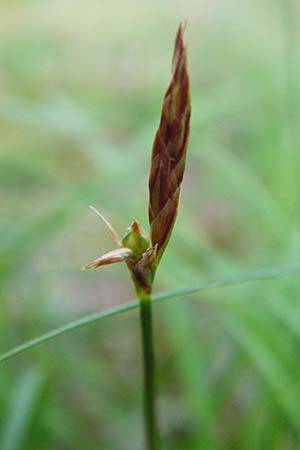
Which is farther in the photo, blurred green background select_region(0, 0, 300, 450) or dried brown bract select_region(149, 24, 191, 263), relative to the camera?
blurred green background select_region(0, 0, 300, 450)

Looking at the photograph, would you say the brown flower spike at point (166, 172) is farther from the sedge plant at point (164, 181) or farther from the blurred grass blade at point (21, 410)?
the blurred grass blade at point (21, 410)

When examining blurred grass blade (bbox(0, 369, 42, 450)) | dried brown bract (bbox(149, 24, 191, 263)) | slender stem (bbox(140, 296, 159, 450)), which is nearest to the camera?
dried brown bract (bbox(149, 24, 191, 263))

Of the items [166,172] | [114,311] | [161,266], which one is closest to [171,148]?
[166,172]

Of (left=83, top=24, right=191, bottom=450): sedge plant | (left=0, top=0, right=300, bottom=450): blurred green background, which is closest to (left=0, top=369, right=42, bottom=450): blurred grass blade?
(left=0, top=0, right=300, bottom=450): blurred green background

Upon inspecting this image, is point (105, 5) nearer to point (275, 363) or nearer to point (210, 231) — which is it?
point (210, 231)

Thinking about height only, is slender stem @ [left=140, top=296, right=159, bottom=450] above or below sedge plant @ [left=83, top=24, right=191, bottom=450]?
below

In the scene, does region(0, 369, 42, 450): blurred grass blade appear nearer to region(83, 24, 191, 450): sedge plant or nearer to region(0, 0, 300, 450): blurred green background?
region(0, 0, 300, 450): blurred green background

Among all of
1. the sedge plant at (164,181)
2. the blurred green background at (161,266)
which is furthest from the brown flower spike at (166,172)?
the blurred green background at (161,266)
